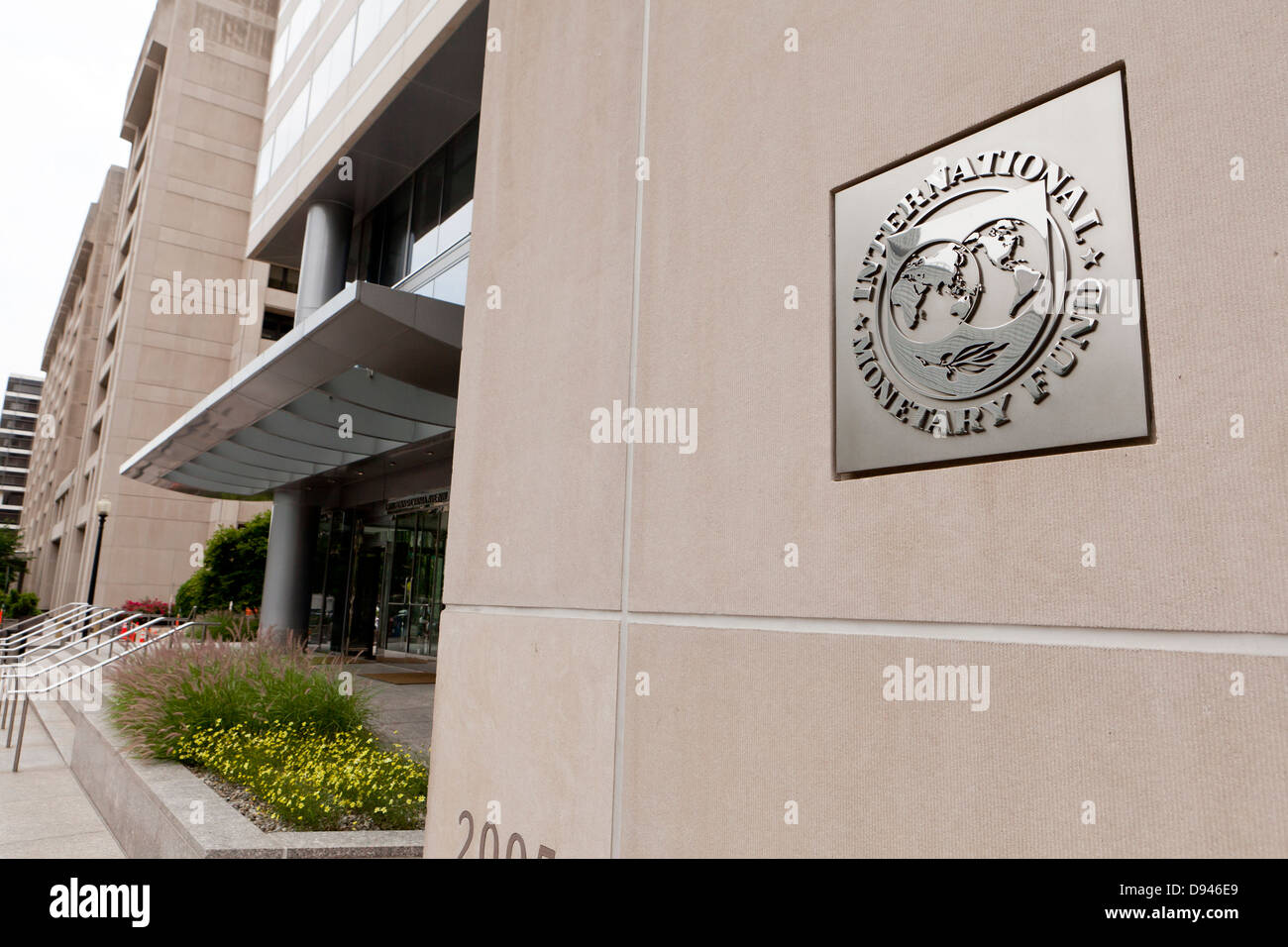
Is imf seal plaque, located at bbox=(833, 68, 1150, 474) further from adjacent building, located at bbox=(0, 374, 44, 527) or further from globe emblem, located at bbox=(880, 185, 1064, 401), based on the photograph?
adjacent building, located at bbox=(0, 374, 44, 527)

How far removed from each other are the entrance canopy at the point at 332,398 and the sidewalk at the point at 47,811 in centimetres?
510

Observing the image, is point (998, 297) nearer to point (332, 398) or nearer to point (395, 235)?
point (332, 398)

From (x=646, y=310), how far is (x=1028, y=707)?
2135 mm

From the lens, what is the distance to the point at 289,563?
1923 cm

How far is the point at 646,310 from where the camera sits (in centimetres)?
356

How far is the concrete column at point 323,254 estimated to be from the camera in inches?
568

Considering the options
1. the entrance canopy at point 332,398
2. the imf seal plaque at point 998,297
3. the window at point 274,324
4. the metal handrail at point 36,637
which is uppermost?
the window at point 274,324

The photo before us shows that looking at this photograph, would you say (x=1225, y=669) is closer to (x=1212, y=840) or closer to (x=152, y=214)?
(x=1212, y=840)

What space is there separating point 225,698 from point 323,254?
9355 mm

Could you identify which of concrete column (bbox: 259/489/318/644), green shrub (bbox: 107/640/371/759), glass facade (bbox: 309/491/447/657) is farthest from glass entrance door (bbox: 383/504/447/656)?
green shrub (bbox: 107/640/371/759)

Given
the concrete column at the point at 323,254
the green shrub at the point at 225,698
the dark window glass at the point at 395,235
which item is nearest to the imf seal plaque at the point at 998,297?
the green shrub at the point at 225,698

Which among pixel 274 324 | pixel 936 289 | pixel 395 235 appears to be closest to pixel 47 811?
pixel 936 289

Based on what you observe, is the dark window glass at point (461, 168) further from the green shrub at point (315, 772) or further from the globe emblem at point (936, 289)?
the globe emblem at point (936, 289)
